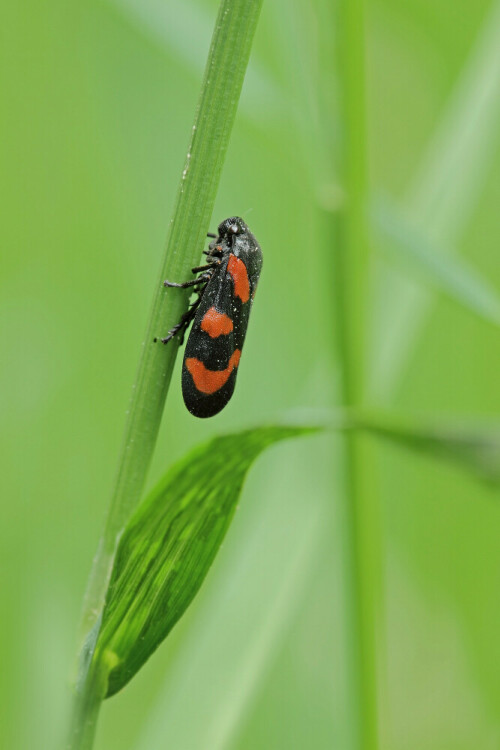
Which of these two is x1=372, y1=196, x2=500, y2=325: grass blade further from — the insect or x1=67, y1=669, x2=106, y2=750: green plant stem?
x1=67, y1=669, x2=106, y2=750: green plant stem

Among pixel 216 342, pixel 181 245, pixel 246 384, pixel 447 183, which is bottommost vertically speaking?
pixel 246 384

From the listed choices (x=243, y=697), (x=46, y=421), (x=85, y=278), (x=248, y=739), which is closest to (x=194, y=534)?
(x=243, y=697)

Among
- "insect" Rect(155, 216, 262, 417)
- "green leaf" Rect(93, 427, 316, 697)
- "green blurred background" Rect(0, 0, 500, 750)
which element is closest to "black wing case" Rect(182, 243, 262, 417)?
"insect" Rect(155, 216, 262, 417)

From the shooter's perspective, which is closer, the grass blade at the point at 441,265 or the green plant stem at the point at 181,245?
the green plant stem at the point at 181,245

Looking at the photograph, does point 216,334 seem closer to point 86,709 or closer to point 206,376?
point 206,376

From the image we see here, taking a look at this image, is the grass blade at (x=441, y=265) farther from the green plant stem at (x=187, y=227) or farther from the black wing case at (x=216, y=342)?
the green plant stem at (x=187, y=227)

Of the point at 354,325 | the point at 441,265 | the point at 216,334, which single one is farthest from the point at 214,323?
the point at 441,265

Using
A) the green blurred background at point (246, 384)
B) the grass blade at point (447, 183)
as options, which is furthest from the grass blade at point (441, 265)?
the grass blade at point (447, 183)

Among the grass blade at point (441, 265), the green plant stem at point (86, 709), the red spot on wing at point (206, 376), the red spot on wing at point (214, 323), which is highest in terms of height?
the grass blade at point (441, 265)
